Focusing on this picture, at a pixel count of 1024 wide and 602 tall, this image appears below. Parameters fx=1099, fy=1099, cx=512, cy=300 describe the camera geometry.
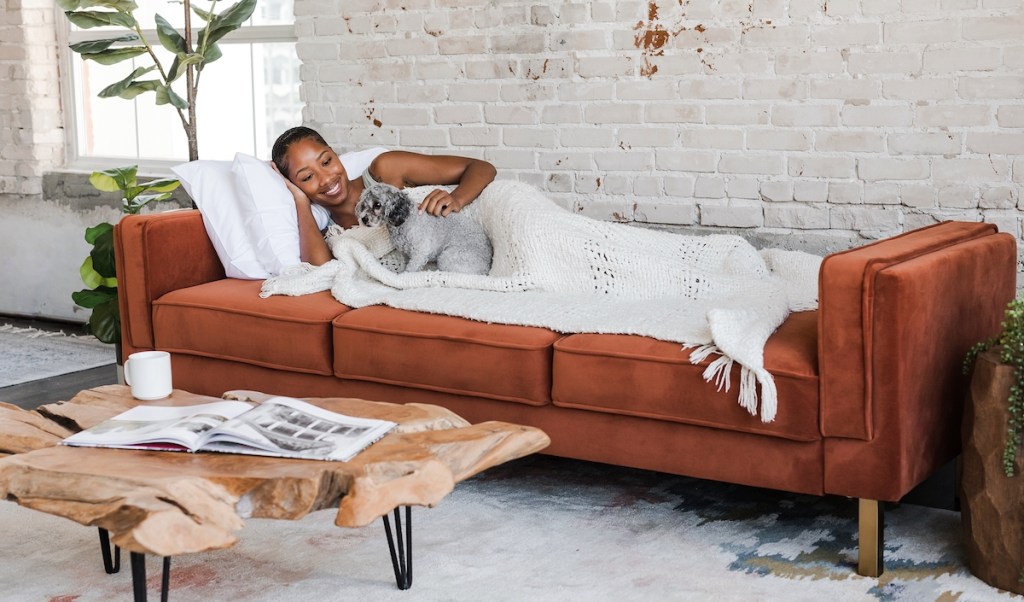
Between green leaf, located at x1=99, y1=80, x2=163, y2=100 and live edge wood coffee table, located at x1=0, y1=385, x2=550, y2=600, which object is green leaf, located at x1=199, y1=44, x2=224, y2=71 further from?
live edge wood coffee table, located at x1=0, y1=385, x2=550, y2=600

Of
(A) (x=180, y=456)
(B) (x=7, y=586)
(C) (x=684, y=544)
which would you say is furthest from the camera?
(C) (x=684, y=544)

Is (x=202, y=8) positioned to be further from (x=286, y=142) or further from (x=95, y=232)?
(x=286, y=142)

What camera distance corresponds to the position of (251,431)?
1.92 metres

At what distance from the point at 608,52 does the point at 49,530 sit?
7.38 feet

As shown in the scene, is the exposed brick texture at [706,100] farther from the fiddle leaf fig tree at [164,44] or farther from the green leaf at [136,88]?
the green leaf at [136,88]

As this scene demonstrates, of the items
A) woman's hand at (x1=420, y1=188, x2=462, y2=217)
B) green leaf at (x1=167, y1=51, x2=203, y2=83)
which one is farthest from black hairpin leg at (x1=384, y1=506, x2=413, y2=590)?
green leaf at (x1=167, y1=51, x2=203, y2=83)

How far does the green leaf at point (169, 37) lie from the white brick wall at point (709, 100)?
0.47 metres

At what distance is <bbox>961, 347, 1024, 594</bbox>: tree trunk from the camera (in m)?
2.12

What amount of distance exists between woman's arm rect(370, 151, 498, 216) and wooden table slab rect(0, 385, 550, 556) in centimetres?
156

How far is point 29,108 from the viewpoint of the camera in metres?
5.12

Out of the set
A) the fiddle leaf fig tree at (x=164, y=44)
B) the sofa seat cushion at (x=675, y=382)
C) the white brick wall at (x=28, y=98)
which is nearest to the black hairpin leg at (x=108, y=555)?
the sofa seat cushion at (x=675, y=382)

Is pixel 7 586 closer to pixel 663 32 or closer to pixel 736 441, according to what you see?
pixel 736 441

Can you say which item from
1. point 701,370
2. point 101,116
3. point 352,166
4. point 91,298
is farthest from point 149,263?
point 101,116

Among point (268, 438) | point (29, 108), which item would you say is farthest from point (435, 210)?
point (29, 108)
